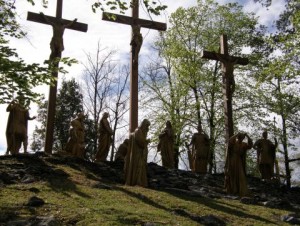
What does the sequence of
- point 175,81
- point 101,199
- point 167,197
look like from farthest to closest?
point 175,81 < point 167,197 < point 101,199

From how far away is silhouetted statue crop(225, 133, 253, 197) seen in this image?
44.2 feet

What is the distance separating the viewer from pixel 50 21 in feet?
54.9

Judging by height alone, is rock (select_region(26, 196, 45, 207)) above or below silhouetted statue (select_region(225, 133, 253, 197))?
below

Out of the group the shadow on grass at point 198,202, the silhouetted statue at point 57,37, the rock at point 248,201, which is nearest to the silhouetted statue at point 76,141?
the silhouetted statue at point 57,37

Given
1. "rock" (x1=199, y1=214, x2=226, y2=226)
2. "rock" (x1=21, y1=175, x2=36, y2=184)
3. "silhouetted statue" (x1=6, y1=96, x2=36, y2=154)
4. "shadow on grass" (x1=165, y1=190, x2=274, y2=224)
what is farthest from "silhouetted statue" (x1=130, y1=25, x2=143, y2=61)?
"rock" (x1=199, y1=214, x2=226, y2=226)

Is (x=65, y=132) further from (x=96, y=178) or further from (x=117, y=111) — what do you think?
(x=96, y=178)

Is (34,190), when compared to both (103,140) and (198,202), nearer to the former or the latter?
(198,202)

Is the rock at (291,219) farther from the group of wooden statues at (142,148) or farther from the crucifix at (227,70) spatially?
the crucifix at (227,70)

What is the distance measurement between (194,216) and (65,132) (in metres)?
20.4

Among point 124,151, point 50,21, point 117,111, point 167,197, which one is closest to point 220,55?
point 124,151

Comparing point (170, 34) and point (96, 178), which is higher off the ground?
point (170, 34)

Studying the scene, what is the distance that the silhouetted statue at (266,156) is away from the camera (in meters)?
17.9

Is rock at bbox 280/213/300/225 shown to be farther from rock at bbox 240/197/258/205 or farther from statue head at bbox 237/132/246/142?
statue head at bbox 237/132/246/142

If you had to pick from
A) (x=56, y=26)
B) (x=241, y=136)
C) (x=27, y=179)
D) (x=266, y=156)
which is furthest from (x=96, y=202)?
(x=266, y=156)
